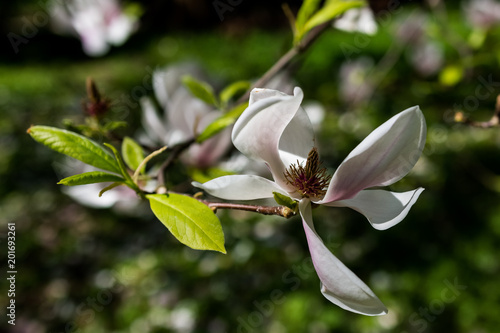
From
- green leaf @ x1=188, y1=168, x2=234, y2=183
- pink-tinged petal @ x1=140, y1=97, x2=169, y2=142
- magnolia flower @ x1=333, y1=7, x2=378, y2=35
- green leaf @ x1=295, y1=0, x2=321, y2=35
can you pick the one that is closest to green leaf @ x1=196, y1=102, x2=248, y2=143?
green leaf @ x1=188, y1=168, x2=234, y2=183

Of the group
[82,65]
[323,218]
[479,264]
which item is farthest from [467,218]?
[82,65]

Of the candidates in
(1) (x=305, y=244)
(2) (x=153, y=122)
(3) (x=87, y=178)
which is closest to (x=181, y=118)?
(2) (x=153, y=122)

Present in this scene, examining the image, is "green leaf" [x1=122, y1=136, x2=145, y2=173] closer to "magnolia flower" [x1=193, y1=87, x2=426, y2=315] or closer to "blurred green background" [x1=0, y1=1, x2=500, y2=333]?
"magnolia flower" [x1=193, y1=87, x2=426, y2=315]

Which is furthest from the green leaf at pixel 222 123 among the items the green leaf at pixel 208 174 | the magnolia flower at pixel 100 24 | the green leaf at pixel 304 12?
the magnolia flower at pixel 100 24

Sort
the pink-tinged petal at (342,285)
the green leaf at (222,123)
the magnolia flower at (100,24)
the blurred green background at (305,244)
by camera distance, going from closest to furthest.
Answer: the pink-tinged petal at (342,285)
the green leaf at (222,123)
the magnolia flower at (100,24)
the blurred green background at (305,244)

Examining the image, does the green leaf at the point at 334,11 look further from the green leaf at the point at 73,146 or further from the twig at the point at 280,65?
the green leaf at the point at 73,146

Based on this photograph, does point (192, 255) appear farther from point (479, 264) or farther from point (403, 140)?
point (403, 140)
